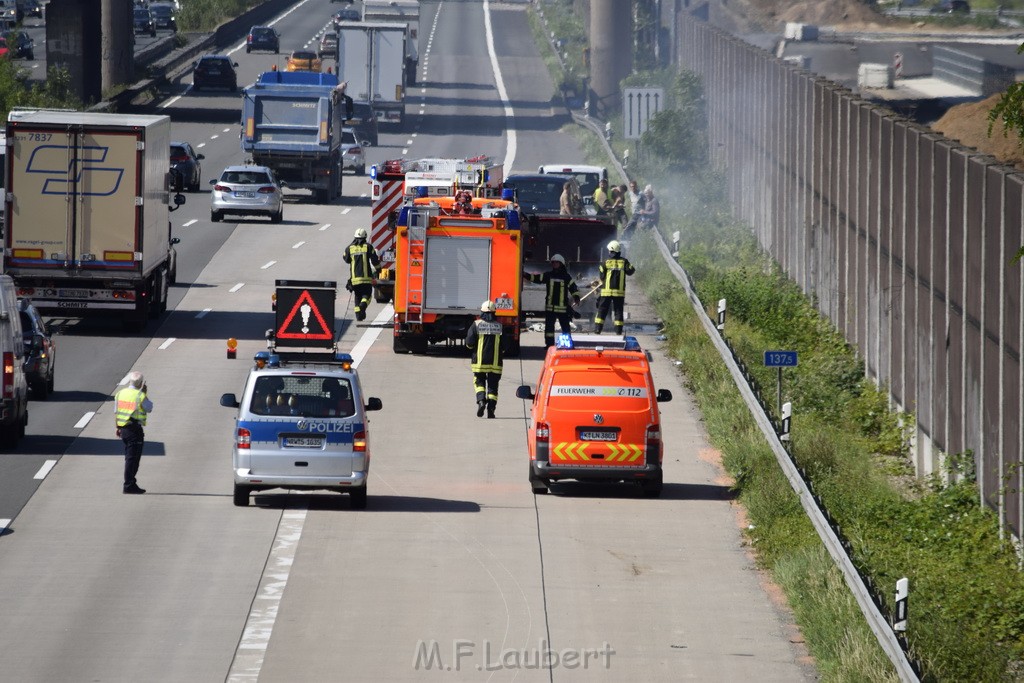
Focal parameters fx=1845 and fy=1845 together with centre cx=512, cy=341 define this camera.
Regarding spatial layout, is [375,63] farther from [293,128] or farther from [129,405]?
[129,405]

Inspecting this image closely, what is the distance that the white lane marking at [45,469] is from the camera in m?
22.5

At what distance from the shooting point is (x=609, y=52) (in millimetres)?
84750

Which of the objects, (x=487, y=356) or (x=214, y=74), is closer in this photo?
(x=487, y=356)

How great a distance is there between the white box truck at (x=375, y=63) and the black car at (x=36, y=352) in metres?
48.5

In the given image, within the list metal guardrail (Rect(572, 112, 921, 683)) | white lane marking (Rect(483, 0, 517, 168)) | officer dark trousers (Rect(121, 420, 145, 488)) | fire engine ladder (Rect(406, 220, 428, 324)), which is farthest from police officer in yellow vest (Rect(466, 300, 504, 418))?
white lane marking (Rect(483, 0, 517, 168))

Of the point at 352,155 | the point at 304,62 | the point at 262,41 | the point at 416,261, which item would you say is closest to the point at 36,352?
the point at 416,261

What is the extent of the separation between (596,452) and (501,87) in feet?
251

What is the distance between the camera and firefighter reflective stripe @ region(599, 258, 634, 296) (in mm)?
32688

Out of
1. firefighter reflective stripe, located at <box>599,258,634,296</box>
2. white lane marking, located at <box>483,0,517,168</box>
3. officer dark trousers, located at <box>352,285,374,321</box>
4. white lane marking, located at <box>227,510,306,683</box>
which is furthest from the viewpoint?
white lane marking, located at <box>483,0,517,168</box>

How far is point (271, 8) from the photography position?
12900 centimetres

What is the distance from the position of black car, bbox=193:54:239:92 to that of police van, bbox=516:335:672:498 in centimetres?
6785

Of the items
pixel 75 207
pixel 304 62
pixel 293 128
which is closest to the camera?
pixel 75 207

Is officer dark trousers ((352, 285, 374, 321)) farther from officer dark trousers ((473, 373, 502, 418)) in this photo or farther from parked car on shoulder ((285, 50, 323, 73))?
parked car on shoulder ((285, 50, 323, 73))

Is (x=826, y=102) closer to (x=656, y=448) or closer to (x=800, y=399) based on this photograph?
(x=800, y=399)
